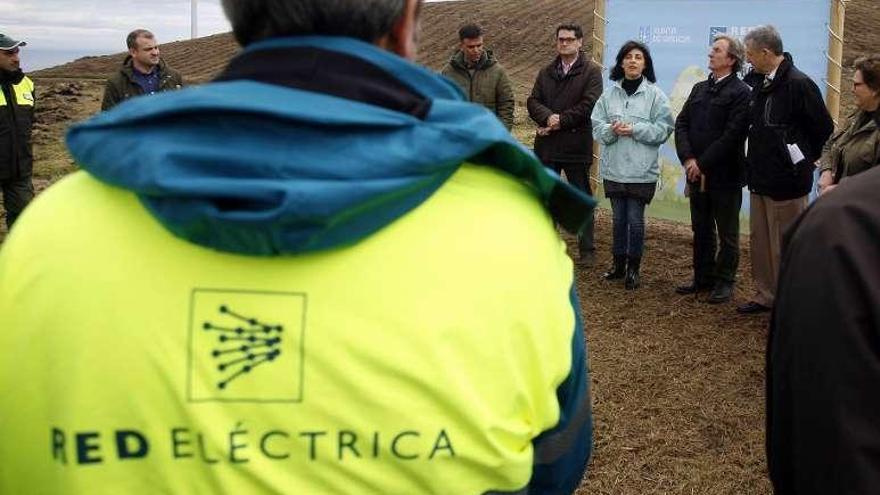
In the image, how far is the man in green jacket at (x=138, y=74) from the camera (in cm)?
747

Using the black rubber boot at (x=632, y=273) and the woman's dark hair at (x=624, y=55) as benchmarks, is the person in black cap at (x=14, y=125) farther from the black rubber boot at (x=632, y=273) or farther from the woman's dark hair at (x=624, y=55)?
the black rubber boot at (x=632, y=273)

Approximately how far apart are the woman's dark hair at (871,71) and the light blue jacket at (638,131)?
6.30ft

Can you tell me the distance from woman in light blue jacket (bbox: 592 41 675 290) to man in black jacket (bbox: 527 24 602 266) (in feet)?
1.11

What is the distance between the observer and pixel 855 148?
527 centimetres

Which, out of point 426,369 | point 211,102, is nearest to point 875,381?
point 426,369

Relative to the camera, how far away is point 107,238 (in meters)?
1.18

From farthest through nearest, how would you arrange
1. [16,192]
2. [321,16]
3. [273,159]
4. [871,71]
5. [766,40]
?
[16,192]
[766,40]
[871,71]
[321,16]
[273,159]

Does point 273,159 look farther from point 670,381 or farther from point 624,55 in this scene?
point 624,55

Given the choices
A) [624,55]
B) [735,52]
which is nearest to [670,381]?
[735,52]

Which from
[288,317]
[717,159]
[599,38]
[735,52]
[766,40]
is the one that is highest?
[288,317]

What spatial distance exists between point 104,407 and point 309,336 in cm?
28

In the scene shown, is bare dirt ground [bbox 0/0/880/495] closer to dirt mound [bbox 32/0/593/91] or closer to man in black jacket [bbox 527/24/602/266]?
man in black jacket [bbox 527/24/602/266]

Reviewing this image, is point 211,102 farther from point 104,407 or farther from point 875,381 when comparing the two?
point 875,381

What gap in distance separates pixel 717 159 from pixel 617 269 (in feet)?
4.45
